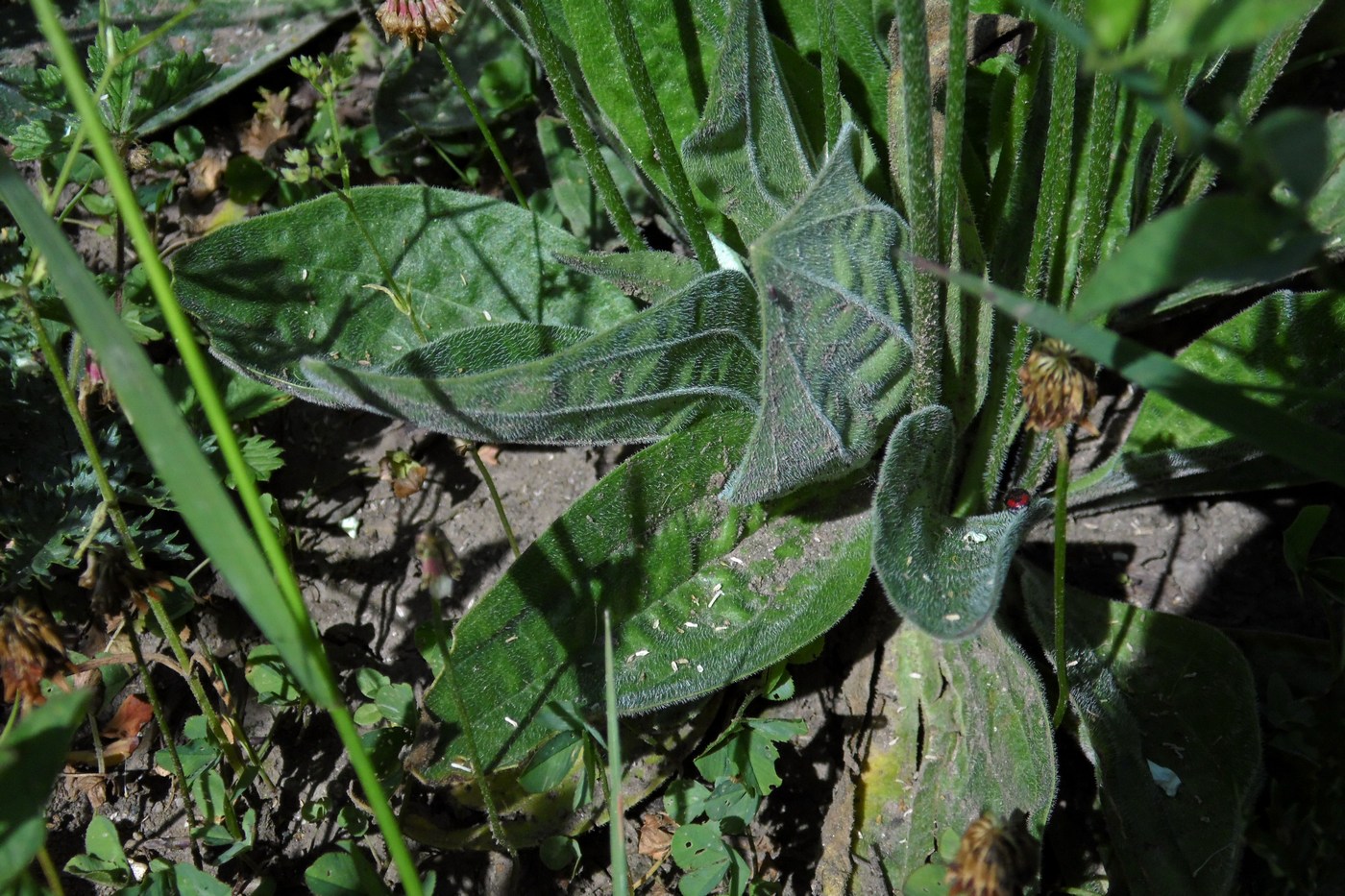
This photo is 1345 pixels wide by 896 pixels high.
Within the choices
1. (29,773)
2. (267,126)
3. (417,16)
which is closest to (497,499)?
(417,16)

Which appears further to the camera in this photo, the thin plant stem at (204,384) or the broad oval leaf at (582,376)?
the broad oval leaf at (582,376)

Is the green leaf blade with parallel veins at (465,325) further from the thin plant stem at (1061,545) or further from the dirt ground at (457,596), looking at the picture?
the thin plant stem at (1061,545)

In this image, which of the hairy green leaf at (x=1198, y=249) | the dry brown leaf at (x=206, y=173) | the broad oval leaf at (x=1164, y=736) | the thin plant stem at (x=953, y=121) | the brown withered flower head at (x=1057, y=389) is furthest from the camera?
the dry brown leaf at (x=206, y=173)

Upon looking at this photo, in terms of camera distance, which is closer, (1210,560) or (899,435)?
(899,435)

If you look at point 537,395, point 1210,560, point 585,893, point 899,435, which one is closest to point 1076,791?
point 1210,560

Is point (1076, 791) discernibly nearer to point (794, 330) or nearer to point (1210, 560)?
point (1210, 560)

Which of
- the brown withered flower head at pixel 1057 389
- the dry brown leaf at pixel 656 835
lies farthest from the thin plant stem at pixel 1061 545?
the dry brown leaf at pixel 656 835

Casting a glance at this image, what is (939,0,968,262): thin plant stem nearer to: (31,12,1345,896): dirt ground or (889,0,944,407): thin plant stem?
(889,0,944,407): thin plant stem
